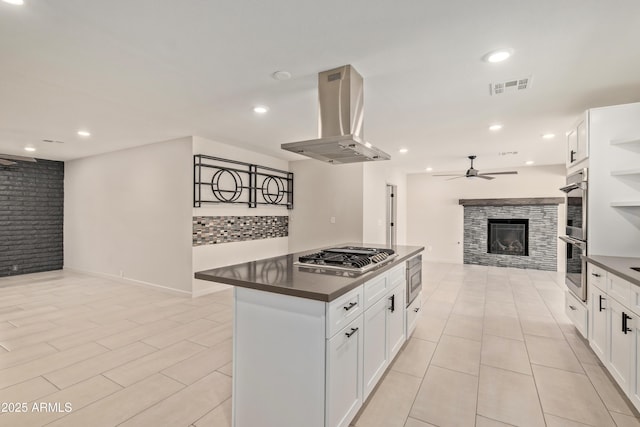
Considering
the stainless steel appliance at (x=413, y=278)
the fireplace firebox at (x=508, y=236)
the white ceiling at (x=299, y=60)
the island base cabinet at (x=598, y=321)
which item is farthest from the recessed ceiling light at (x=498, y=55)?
the fireplace firebox at (x=508, y=236)

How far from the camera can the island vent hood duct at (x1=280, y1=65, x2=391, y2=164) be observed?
2287 millimetres

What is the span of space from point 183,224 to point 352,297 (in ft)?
11.6

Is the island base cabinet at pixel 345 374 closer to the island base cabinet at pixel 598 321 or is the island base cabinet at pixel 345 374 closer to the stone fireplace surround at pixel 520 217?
the island base cabinet at pixel 598 321

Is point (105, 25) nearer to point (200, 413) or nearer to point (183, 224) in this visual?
point (200, 413)

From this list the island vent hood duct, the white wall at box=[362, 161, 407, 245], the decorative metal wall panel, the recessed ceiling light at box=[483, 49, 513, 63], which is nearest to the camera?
the recessed ceiling light at box=[483, 49, 513, 63]

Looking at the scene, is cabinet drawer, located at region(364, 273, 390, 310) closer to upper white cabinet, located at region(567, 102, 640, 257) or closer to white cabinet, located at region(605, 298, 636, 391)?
white cabinet, located at region(605, 298, 636, 391)

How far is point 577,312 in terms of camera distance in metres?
3.06

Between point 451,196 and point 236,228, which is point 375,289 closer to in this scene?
point 236,228

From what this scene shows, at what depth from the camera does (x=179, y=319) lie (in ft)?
11.8

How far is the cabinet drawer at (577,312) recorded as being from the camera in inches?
112

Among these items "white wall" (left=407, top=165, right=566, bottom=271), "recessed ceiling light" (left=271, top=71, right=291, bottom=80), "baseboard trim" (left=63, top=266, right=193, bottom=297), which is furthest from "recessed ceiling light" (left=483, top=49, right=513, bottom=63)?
"white wall" (left=407, top=165, right=566, bottom=271)

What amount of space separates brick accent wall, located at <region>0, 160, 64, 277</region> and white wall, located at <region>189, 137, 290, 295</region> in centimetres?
422

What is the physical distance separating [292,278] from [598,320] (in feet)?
8.56

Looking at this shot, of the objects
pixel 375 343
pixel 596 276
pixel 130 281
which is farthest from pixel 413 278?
pixel 130 281
